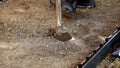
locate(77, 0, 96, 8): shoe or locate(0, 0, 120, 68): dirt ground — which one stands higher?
locate(77, 0, 96, 8): shoe

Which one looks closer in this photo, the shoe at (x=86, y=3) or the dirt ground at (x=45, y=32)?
the dirt ground at (x=45, y=32)

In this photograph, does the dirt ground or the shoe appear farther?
the shoe

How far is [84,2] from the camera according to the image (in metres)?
4.79

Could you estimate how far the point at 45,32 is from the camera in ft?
12.8

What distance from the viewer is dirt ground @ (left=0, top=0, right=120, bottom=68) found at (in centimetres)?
329

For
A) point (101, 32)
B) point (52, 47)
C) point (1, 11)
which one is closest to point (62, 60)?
point (52, 47)

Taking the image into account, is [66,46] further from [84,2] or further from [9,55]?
[84,2]

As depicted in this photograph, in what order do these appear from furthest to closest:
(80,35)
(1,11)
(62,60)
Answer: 1. (1,11)
2. (80,35)
3. (62,60)

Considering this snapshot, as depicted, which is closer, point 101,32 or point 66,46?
point 66,46

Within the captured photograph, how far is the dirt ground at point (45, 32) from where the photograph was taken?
130 inches

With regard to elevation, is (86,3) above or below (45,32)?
above

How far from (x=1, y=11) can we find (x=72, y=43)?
144 centimetres

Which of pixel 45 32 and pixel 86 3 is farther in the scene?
pixel 86 3

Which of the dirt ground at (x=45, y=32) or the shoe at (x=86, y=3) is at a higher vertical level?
the shoe at (x=86, y=3)
